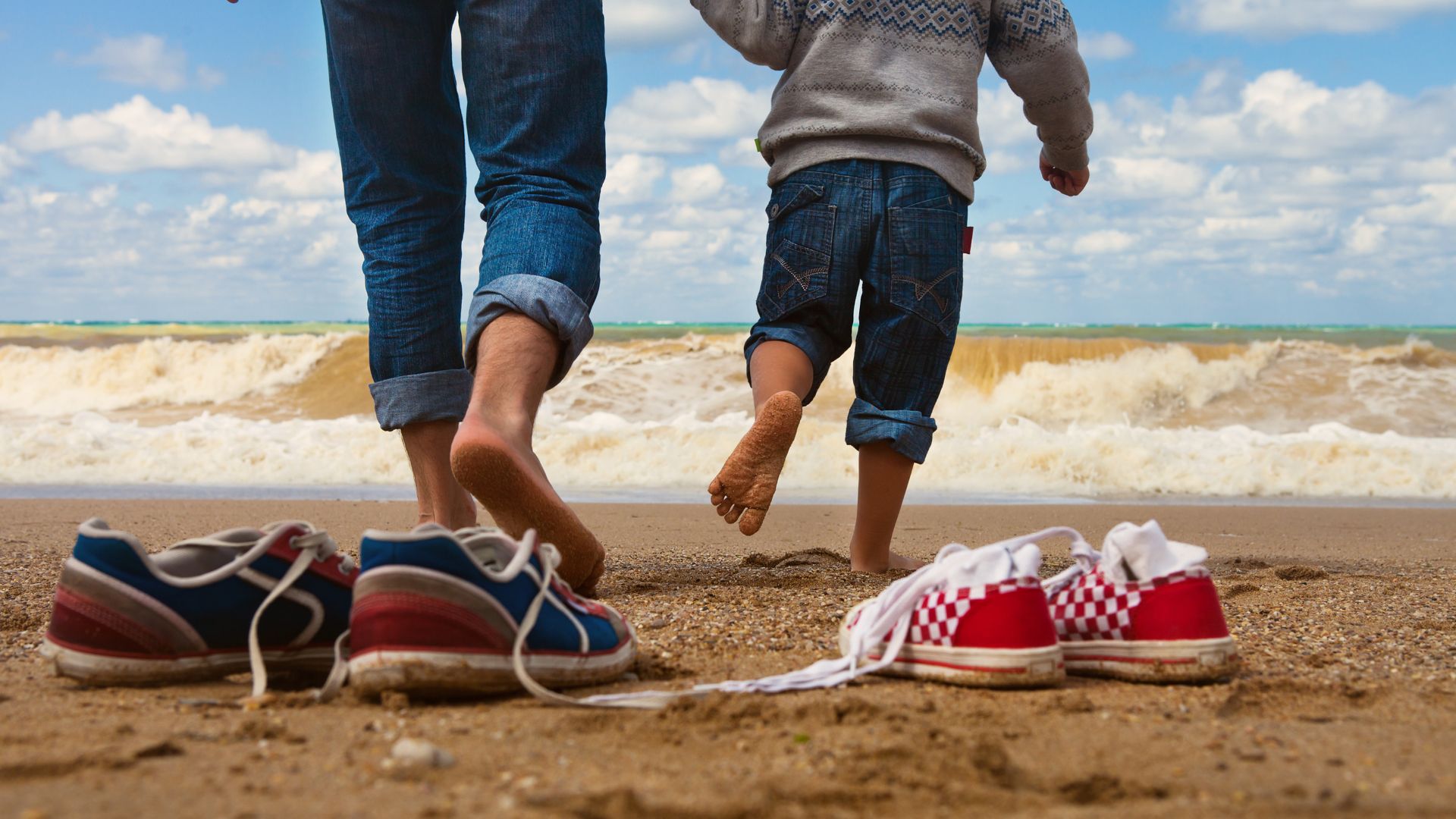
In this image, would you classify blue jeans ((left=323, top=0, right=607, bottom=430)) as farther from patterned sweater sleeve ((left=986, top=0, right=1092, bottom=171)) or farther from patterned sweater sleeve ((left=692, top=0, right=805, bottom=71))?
patterned sweater sleeve ((left=986, top=0, right=1092, bottom=171))

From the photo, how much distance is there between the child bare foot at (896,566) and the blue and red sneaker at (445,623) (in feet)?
4.64

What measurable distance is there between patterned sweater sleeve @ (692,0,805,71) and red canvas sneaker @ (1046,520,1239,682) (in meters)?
1.56

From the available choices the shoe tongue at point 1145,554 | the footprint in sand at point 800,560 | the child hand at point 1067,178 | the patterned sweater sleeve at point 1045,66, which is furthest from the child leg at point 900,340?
the shoe tongue at point 1145,554

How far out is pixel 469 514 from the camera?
8.04 feet

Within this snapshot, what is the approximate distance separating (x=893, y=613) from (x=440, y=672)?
646mm

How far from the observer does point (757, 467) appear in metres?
2.25

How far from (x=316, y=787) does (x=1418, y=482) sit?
7.91 metres

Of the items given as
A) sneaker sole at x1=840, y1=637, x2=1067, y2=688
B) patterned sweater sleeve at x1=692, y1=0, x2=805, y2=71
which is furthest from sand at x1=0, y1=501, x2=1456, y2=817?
patterned sweater sleeve at x1=692, y1=0, x2=805, y2=71

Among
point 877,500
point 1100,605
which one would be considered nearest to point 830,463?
point 877,500

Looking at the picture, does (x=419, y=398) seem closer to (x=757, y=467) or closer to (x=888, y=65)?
(x=757, y=467)

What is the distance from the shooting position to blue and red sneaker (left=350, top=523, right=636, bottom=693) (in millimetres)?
1379

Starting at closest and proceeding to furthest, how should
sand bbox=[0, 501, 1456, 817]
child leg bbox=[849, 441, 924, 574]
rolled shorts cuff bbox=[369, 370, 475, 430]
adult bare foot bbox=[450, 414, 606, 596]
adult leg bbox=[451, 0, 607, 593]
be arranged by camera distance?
sand bbox=[0, 501, 1456, 817] < adult bare foot bbox=[450, 414, 606, 596] < adult leg bbox=[451, 0, 607, 593] < rolled shorts cuff bbox=[369, 370, 475, 430] < child leg bbox=[849, 441, 924, 574]

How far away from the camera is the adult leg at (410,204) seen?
7.43 feet

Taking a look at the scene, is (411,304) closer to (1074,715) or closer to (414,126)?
(414,126)
